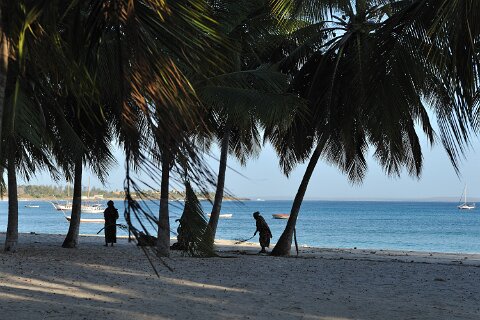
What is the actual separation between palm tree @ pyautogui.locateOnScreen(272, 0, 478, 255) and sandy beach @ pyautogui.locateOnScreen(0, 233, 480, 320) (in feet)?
7.12

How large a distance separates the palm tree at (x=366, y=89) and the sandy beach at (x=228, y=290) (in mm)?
2170

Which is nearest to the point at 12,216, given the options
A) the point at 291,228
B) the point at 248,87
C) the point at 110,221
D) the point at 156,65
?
the point at 110,221

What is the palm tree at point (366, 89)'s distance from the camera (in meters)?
3.85

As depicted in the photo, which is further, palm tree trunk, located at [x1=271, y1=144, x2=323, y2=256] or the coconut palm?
palm tree trunk, located at [x1=271, y1=144, x2=323, y2=256]

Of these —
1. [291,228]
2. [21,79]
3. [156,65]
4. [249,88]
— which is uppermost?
[249,88]

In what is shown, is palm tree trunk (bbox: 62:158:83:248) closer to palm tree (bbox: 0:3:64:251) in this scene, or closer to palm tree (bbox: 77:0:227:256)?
palm tree (bbox: 0:3:64:251)

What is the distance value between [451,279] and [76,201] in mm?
10027

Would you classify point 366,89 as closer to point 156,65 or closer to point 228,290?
point 156,65

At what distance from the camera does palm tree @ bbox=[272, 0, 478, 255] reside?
385 cm

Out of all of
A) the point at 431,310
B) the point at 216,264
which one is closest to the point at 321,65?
the point at 216,264

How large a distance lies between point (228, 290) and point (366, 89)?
5996mm

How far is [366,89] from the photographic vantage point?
3.97m

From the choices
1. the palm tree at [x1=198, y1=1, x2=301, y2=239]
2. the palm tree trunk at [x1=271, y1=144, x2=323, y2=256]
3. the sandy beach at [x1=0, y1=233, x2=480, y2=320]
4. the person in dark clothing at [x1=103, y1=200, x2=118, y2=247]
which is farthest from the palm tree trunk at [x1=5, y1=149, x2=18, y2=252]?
the palm tree trunk at [x1=271, y1=144, x2=323, y2=256]

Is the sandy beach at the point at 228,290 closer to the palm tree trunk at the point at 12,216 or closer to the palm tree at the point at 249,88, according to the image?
the palm tree trunk at the point at 12,216
